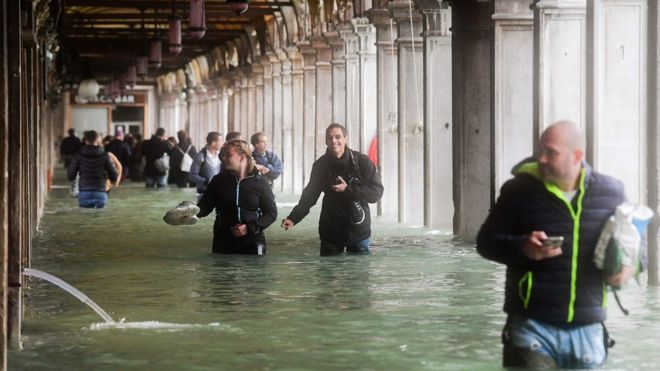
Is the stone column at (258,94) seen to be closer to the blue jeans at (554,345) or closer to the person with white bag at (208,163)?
the person with white bag at (208,163)

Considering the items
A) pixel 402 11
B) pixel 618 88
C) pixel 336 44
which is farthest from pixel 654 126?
pixel 336 44

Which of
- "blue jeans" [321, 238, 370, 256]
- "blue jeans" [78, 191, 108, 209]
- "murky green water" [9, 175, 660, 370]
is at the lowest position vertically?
"murky green water" [9, 175, 660, 370]

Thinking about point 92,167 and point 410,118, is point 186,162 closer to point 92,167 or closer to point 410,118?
point 92,167

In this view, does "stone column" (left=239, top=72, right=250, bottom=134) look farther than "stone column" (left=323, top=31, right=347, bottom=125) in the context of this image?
Yes

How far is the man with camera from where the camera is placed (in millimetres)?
16578

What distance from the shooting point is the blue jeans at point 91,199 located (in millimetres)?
28552

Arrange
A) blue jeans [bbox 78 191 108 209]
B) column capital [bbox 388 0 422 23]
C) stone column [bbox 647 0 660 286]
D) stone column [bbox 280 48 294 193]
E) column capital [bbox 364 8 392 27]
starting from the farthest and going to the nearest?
1. stone column [bbox 280 48 294 193]
2. blue jeans [bbox 78 191 108 209]
3. column capital [bbox 364 8 392 27]
4. column capital [bbox 388 0 422 23]
5. stone column [bbox 647 0 660 286]

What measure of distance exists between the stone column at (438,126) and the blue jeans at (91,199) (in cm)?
764

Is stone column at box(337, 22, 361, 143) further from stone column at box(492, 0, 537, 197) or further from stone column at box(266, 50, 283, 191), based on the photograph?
stone column at box(266, 50, 283, 191)

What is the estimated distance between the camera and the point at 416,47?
24.7m

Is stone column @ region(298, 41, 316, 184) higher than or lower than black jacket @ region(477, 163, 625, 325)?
higher

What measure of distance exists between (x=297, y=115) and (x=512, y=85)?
22.1 m

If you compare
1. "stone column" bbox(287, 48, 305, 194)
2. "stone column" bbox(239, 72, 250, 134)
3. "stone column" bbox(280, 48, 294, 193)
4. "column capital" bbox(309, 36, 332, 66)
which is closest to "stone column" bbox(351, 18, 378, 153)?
"column capital" bbox(309, 36, 332, 66)

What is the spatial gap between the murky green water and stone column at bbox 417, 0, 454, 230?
3004mm
